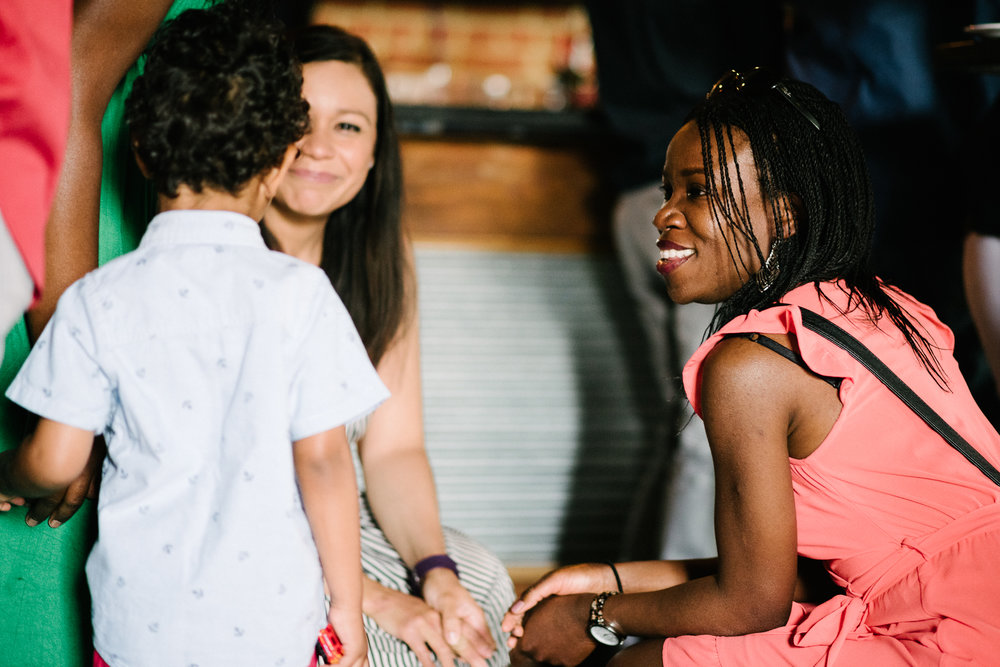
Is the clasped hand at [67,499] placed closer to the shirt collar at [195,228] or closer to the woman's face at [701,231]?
the shirt collar at [195,228]

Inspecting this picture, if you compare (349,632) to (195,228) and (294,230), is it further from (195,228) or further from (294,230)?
(294,230)

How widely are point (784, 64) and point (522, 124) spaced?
4.14 feet

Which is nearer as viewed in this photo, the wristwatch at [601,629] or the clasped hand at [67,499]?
the clasped hand at [67,499]

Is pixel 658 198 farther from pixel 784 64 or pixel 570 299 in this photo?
pixel 570 299

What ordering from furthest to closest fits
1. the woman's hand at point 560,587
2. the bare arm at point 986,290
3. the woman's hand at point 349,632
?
the bare arm at point 986,290
the woman's hand at point 560,587
the woman's hand at point 349,632

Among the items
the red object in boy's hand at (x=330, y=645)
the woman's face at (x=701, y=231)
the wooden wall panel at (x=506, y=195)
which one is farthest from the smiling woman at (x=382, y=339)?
the wooden wall panel at (x=506, y=195)

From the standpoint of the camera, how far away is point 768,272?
119cm

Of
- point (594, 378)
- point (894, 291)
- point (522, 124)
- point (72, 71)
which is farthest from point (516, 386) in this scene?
point (72, 71)

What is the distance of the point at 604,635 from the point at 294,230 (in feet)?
2.95

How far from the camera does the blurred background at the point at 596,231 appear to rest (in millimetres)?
2297

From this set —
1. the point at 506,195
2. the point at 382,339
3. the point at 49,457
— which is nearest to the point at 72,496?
the point at 49,457

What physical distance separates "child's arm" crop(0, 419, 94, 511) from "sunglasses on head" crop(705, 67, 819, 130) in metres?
0.95

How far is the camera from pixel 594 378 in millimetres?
3293

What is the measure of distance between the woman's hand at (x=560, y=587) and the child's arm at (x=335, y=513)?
1.08 feet
